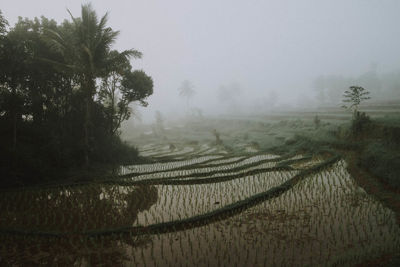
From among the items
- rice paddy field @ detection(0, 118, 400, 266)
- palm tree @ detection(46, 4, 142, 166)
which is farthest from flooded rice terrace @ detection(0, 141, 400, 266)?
palm tree @ detection(46, 4, 142, 166)

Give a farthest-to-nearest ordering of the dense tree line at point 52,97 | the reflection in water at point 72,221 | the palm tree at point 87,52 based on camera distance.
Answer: the palm tree at point 87,52
the dense tree line at point 52,97
the reflection in water at point 72,221

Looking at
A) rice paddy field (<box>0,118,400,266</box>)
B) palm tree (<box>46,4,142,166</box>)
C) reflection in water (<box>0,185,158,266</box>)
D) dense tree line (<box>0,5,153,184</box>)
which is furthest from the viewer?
palm tree (<box>46,4,142,166</box>)

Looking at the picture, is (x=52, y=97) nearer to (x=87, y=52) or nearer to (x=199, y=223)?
(x=87, y=52)

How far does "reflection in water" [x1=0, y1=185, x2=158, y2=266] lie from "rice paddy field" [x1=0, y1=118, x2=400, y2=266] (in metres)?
0.02

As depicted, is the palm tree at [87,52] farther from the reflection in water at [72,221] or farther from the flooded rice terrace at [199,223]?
the flooded rice terrace at [199,223]

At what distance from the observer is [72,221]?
19.3 feet

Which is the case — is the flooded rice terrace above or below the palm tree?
below

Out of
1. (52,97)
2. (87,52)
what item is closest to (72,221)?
(87,52)

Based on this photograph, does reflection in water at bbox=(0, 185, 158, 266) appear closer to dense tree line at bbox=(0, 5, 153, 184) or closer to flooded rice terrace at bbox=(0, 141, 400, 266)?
flooded rice terrace at bbox=(0, 141, 400, 266)

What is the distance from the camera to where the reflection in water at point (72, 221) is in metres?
4.41

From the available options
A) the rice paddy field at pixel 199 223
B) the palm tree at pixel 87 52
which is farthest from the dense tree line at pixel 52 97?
the rice paddy field at pixel 199 223

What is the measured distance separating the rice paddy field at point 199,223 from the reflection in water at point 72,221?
0.08 ft

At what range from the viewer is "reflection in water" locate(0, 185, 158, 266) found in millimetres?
4406

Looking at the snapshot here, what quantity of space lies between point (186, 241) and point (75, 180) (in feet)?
22.2
